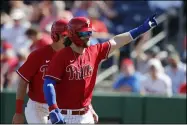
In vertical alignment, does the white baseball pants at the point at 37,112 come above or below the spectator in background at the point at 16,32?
below

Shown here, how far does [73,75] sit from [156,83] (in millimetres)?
4263

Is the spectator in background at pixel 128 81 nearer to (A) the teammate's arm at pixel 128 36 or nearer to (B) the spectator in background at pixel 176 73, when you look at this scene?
(B) the spectator in background at pixel 176 73

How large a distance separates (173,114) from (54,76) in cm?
400

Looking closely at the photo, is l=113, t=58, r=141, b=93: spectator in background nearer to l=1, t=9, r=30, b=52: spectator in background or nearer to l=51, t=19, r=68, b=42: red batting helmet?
l=1, t=9, r=30, b=52: spectator in background

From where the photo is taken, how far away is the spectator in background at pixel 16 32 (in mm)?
12188

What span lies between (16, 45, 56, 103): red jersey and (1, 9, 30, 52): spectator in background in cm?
459

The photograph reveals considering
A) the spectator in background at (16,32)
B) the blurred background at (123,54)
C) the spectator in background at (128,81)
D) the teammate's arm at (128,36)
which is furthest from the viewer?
the spectator in background at (16,32)

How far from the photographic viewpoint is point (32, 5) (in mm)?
13586

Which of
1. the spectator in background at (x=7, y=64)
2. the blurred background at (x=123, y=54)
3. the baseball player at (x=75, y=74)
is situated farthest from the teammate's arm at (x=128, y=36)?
the spectator in background at (x=7, y=64)

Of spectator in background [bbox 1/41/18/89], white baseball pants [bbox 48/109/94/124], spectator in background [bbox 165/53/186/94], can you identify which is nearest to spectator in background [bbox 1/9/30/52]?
spectator in background [bbox 1/41/18/89]

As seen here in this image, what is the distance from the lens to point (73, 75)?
666 cm

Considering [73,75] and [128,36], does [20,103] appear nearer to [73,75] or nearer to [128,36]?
[73,75]

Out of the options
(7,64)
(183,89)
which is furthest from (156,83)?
(7,64)

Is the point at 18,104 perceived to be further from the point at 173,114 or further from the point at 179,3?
the point at 179,3
